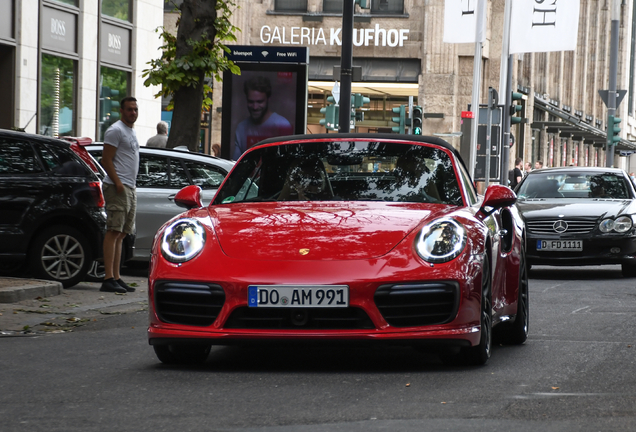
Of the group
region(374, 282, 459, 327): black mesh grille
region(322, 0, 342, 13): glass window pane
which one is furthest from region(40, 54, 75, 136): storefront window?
region(322, 0, 342, 13): glass window pane

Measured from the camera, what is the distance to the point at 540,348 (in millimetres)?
7699

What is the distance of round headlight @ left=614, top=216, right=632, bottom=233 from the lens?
1490 cm

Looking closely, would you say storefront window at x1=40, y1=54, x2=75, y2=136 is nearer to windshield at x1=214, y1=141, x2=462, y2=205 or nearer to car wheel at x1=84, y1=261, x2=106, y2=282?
car wheel at x1=84, y1=261, x2=106, y2=282

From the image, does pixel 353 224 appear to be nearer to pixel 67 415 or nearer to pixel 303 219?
pixel 303 219

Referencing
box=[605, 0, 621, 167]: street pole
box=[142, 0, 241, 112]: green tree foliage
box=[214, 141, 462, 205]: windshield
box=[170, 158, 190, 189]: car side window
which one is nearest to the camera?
box=[214, 141, 462, 205]: windshield

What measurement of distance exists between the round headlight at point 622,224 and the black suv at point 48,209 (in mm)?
6257

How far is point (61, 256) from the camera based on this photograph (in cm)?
1214

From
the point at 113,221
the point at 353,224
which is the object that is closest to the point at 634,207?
the point at 113,221

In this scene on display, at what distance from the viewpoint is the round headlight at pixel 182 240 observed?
6.47 m

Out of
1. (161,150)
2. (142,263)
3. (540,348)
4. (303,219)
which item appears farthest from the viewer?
(142,263)

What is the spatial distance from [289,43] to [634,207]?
30379mm

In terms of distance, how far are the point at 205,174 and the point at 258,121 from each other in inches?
207

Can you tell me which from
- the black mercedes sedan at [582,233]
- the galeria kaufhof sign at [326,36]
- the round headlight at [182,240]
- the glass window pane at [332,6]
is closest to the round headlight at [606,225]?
the black mercedes sedan at [582,233]

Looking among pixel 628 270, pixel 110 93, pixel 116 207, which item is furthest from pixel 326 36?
pixel 116 207
